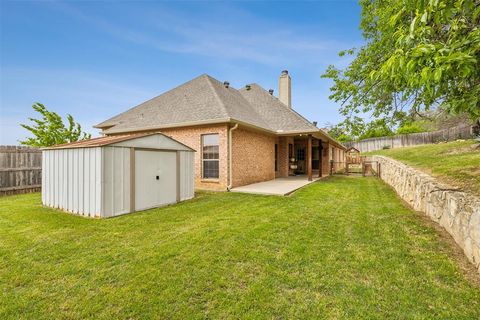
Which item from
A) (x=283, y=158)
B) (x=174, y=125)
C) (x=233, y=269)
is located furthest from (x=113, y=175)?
(x=283, y=158)

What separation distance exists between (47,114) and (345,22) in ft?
60.9

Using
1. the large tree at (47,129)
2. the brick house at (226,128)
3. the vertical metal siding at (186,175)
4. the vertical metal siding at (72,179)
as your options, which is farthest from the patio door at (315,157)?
the large tree at (47,129)

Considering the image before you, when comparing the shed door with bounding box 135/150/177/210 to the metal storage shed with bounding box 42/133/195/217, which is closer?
the metal storage shed with bounding box 42/133/195/217

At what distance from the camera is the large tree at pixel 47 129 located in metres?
13.8

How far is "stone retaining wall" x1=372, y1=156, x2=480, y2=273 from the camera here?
3.03 m

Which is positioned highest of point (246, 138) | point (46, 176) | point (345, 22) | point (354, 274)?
point (345, 22)

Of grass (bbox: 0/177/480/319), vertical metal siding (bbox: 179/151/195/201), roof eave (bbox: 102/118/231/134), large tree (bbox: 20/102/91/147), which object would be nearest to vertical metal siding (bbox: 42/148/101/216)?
grass (bbox: 0/177/480/319)

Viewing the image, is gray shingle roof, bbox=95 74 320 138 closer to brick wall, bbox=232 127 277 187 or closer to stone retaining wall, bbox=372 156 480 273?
brick wall, bbox=232 127 277 187

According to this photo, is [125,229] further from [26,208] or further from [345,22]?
[345,22]

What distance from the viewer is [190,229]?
4590mm

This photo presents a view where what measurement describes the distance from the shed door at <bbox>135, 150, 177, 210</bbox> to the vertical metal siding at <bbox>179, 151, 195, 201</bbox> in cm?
32

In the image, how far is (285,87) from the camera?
629 inches

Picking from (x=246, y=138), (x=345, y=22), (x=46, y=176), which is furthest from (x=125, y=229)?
(x=345, y=22)

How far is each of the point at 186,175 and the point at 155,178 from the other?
1358 millimetres
